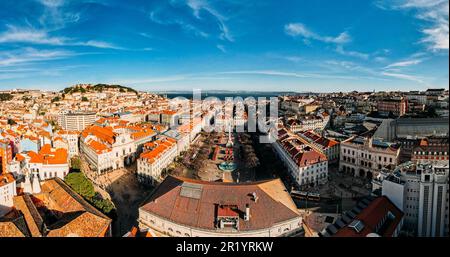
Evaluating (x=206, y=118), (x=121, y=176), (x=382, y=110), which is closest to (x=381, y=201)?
(x=121, y=176)

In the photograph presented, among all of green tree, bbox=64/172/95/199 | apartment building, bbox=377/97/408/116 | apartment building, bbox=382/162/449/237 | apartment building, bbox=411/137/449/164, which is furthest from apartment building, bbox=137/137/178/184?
apartment building, bbox=377/97/408/116

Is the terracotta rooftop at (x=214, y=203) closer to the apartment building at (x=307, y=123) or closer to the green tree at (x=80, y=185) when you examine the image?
the green tree at (x=80, y=185)

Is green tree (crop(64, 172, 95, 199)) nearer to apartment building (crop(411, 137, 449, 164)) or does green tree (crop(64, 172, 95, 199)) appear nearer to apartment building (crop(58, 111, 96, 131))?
apartment building (crop(411, 137, 449, 164))

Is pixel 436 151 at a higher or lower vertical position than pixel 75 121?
higher

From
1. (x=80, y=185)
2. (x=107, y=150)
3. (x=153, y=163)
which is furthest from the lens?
(x=107, y=150)

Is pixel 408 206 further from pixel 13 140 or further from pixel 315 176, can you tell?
pixel 13 140

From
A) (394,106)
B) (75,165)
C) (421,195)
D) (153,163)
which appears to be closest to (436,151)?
(421,195)

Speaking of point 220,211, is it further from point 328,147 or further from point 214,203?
point 328,147
